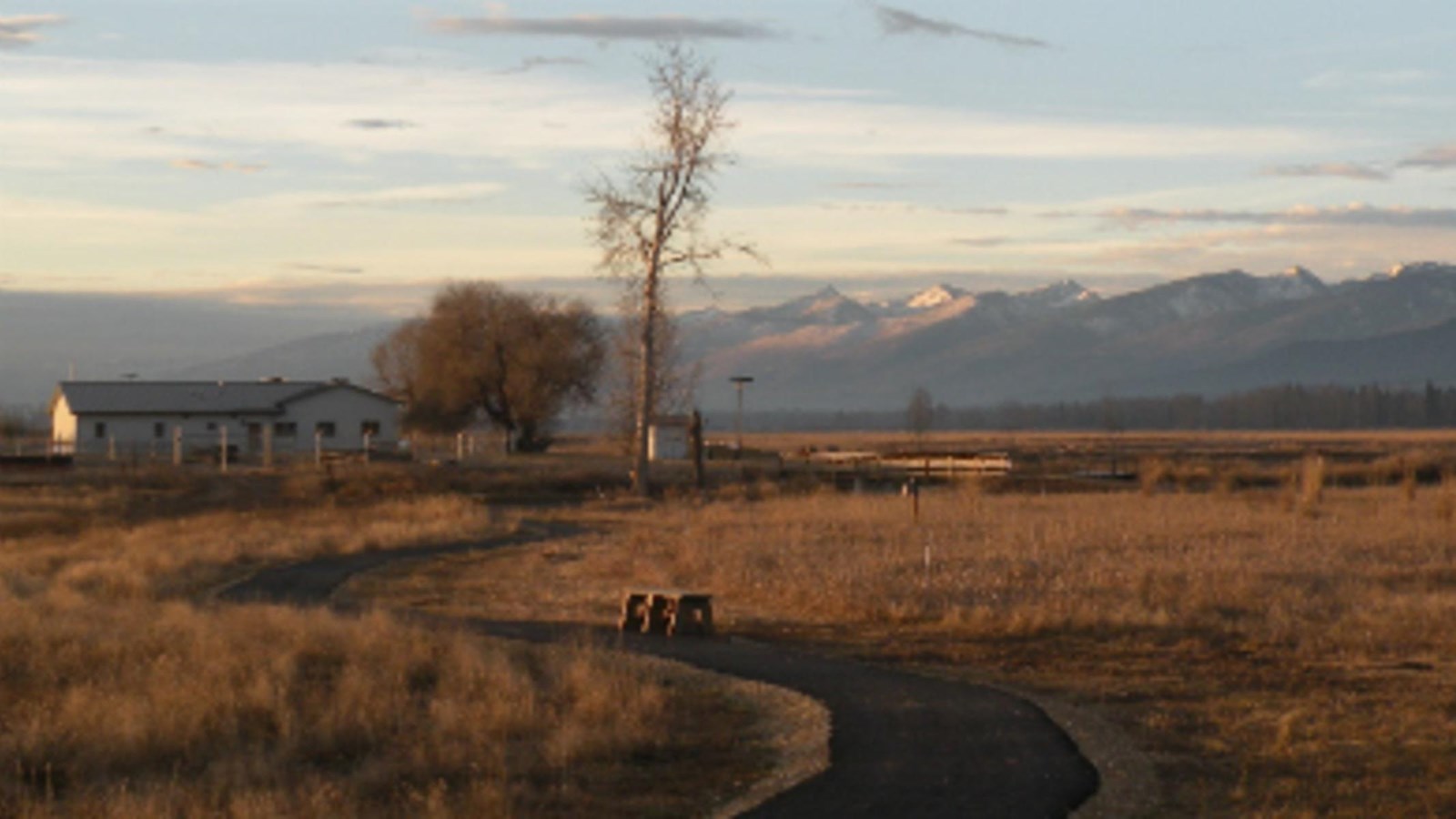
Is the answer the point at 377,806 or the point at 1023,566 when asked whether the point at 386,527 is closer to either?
the point at 1023,566

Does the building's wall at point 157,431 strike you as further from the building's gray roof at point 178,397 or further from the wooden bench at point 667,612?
the wooden bench at point 667,612

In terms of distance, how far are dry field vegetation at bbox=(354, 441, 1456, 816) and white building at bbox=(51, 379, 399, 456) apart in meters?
45.6

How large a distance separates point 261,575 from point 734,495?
80.4 feet

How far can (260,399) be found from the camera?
92.8 m

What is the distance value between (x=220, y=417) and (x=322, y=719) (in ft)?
250

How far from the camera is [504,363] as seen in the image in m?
97.2

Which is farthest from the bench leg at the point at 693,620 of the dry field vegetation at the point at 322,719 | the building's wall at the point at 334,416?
the building's wall at the point at 334,416

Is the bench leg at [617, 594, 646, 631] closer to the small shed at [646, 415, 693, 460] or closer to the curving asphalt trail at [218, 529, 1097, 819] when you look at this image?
the curving asphalt trail at [218, 529, 1097, 819]

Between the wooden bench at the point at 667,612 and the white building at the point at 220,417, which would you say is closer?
the wooden bench at the point at 667,612

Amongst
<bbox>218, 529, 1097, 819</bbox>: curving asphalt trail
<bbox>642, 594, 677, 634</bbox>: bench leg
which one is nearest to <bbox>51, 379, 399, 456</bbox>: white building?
<bbox>642, 594, 677, 634</bbox>: bench leg

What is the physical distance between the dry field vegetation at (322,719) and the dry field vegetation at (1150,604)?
3.91 metres

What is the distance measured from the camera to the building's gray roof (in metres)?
90.0

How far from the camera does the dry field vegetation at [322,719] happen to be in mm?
14344

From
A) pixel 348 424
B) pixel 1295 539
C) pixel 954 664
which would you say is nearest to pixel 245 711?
pixel 954 664
